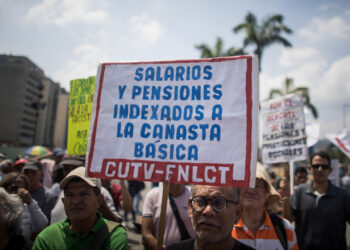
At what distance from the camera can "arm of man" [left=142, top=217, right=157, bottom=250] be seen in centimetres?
282

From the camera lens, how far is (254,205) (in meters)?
2.49

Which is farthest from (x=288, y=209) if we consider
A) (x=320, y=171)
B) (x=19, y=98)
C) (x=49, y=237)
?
(x=19, y=98)

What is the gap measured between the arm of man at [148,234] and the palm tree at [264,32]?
19.7m

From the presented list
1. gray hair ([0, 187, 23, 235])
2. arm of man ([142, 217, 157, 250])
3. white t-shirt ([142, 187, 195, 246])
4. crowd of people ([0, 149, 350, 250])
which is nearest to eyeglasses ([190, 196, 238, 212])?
crowd of people ([0, 149, 350, 250])

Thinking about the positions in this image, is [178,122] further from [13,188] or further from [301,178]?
[301,178]

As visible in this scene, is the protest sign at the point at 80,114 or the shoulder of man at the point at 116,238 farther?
the protest sign at the point at 80,114

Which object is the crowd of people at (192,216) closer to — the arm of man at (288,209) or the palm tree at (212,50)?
A: the arm of man at (288,209)

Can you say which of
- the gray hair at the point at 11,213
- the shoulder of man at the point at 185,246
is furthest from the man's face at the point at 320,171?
the gray hair at the point at 11,213

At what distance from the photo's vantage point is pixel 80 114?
329cm

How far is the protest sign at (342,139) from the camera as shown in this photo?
5.55m

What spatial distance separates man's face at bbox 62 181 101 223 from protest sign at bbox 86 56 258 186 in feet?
0.72

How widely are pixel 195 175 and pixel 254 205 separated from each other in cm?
86

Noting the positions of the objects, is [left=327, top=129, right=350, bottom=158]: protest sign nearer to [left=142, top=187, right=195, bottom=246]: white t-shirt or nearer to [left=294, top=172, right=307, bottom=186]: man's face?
[left=294, top=172, right=307, bottom=186]: man's face

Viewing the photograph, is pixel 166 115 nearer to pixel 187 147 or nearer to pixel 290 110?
pixel 187 147
